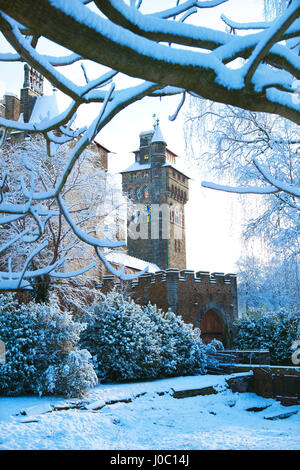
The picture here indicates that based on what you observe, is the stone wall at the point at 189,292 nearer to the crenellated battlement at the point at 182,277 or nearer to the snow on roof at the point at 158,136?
the crenellated battlement at the point at 182,277

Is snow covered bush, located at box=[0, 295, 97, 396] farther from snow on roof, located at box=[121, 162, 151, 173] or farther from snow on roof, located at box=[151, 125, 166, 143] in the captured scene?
snow on roof, located at box=[121, 162, 151, 173]

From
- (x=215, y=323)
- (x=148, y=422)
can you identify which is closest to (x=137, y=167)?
(x=215, y=323)

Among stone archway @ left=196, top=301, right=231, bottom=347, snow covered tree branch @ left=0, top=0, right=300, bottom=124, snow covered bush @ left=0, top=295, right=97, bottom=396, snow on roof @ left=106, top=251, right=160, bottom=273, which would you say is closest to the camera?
snow covered tree branch @ left=0, top=0, right=300, bottom=124

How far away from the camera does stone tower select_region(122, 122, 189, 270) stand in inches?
1778

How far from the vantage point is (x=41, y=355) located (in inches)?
397

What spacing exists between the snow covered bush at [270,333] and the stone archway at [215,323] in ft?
13.7

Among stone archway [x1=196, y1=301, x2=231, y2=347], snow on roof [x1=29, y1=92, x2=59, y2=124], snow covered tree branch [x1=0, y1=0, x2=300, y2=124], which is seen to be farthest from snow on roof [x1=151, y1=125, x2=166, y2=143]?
snow covered tree branch [x1=0, y1=0, x2=300, y2=124]

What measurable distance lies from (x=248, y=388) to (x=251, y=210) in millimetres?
5472

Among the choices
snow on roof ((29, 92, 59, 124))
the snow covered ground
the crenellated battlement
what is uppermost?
snow on roof ((29, 92, 59, 124))

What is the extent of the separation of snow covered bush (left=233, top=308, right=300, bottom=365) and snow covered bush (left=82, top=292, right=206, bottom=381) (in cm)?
307

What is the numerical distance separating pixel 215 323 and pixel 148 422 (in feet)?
48.7

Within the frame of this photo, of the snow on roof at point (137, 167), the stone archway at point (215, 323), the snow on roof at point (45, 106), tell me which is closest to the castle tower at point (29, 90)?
the snow on roof at point (45, 106)

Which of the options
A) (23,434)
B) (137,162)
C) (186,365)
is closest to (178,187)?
(137,162)

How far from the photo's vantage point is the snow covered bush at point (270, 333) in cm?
1573
